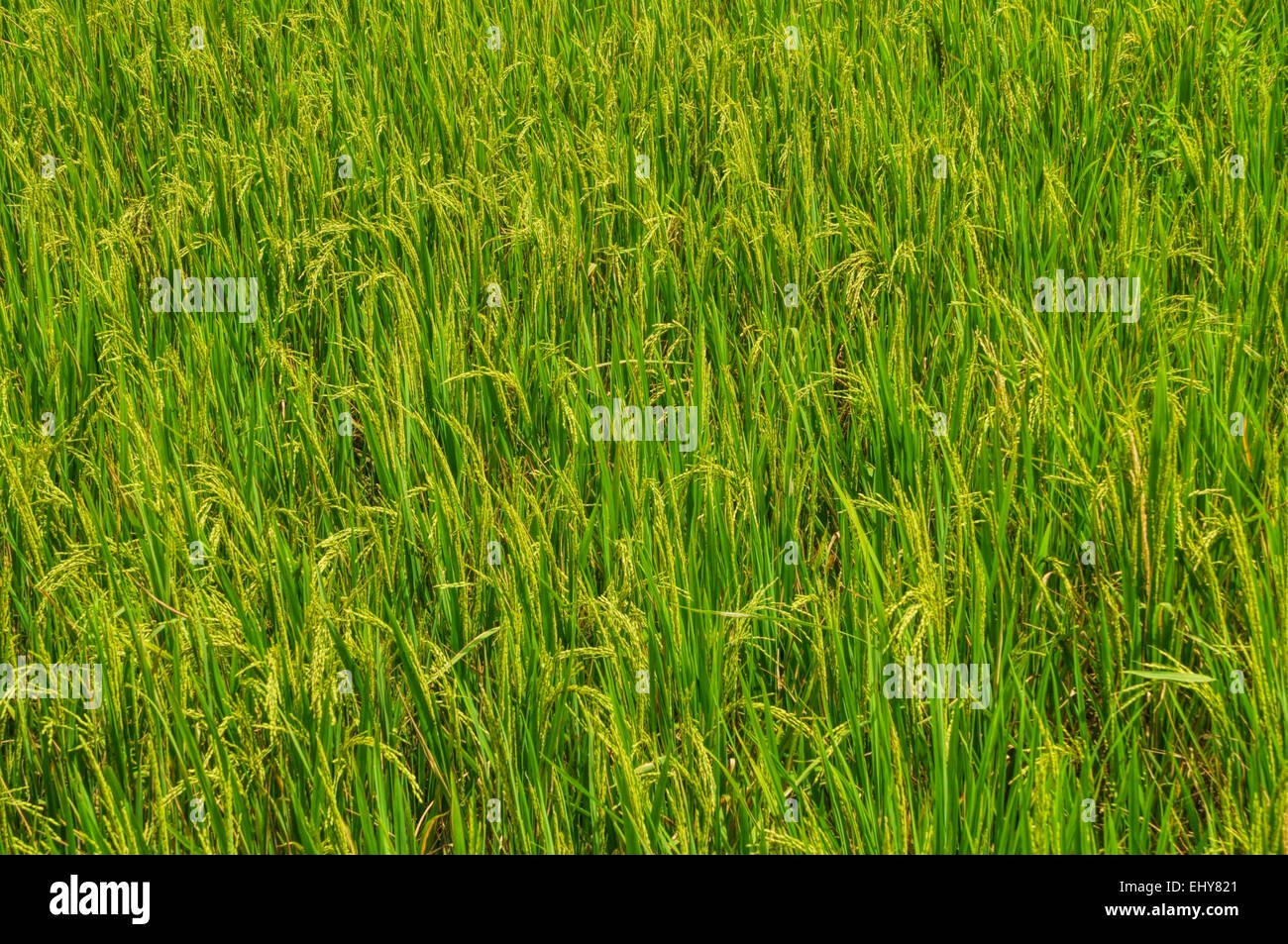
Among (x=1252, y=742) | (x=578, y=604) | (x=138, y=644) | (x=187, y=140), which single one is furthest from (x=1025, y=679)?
(x=187, y=140)

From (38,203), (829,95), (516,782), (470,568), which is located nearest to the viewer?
(516,782)

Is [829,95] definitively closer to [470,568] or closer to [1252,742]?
[470,568]

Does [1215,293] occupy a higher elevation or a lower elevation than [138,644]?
higher

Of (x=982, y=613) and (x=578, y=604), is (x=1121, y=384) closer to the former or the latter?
(x=982, y=613)

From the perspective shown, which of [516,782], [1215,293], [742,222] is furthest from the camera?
[742,222]

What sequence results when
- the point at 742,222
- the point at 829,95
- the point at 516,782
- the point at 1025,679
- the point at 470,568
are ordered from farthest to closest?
the point at 829,95
the point at 742,222
the point at 470,568
the point at 1025,679
the point at 516,782

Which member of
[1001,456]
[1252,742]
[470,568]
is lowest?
[1252,742]

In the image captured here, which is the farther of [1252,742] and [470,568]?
[470,568]

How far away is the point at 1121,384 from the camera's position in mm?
→ 2578

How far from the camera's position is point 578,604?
81.7 inches

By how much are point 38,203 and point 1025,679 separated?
3258 mm

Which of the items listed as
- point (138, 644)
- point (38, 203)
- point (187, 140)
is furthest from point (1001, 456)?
point (187, 140)

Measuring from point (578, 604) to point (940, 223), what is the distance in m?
1.84

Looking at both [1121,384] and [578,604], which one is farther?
[1121,384]
